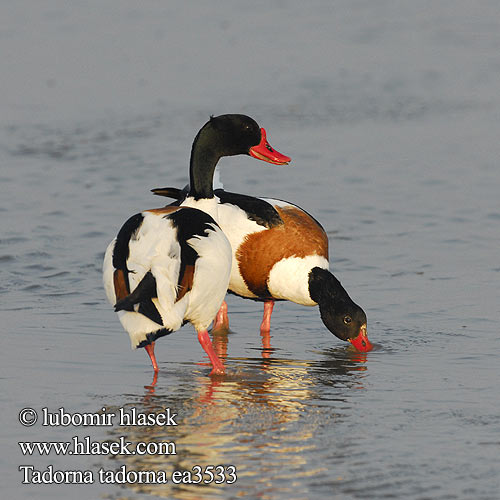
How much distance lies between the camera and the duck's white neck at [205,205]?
308 inches

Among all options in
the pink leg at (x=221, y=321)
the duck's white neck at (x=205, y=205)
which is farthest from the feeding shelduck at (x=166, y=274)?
the pink leg at (x=221, y=321)

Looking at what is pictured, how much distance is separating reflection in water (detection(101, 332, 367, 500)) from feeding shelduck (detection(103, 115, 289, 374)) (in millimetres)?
341

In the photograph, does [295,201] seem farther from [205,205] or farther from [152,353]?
[152,353]

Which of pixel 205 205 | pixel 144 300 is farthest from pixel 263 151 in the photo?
pixel 144 300

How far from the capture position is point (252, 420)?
6012 mm

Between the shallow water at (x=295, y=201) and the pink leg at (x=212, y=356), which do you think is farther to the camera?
the pink leg at (x=212, y=356)

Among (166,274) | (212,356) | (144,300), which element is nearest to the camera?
(144,300)

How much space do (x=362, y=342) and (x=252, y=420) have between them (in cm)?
176

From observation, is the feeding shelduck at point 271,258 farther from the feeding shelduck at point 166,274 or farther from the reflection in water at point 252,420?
the feeding shelduck at point 166,274

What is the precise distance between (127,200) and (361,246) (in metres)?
2.86

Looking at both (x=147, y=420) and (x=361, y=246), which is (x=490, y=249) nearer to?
(x=361, y=246)

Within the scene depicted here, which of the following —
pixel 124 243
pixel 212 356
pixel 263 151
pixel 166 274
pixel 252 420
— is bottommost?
pixel 252 420

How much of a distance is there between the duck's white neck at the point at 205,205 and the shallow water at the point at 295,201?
0.92m

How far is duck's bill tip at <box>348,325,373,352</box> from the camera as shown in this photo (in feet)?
24.8
